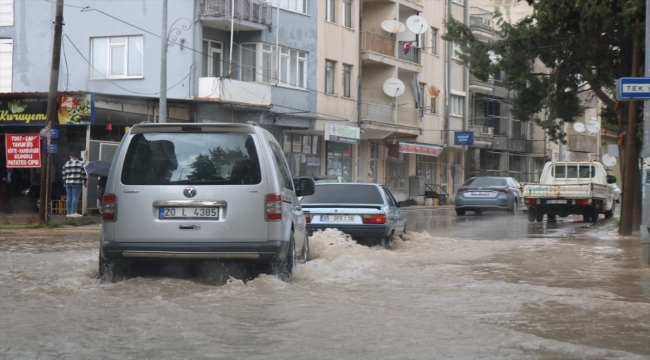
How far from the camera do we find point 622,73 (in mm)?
23328

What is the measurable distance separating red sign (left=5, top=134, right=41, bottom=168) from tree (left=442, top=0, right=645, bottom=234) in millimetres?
12192

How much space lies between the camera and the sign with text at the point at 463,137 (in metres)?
51.6

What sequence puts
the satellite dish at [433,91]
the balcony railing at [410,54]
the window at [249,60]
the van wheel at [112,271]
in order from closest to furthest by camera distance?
1. the van wheel at [112,271]
2. the window at [249,60]
3. the balcony railing at [410,54]
4. the satellite dish at [433,91]

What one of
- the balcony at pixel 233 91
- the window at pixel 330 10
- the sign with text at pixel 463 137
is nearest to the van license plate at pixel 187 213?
the balcony at pixel 233 91

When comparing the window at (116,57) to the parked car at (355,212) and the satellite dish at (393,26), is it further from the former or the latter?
the parked car at (355,212)

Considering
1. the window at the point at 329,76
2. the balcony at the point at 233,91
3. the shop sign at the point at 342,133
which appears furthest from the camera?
the window at the point at 329,76

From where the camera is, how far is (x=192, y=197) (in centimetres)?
949

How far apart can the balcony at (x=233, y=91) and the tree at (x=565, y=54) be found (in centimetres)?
819

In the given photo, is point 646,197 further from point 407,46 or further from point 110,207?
point 407,46

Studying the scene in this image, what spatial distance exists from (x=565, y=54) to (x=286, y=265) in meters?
16.7

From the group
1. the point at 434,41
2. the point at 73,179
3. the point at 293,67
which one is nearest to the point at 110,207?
the point at 73,179

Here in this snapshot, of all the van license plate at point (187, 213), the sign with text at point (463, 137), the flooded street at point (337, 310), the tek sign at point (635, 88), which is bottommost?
the flooded street at point (337, 310)

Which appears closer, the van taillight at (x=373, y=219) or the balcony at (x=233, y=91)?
the van taillight at (x=373, y=219)

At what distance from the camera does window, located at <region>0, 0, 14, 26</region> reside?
1335 inches
